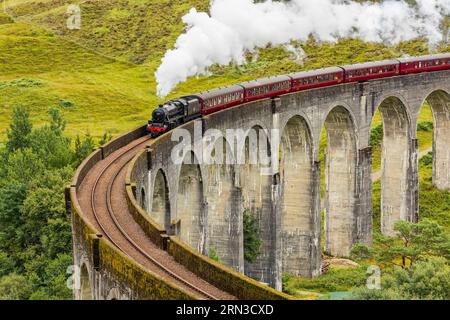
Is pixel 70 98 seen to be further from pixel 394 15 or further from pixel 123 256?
pixel 123 256

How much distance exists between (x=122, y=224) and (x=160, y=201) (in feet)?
33.6

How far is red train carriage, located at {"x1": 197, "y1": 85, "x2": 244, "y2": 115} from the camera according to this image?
4909 centimetres

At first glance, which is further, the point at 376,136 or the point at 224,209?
the point at 376,136

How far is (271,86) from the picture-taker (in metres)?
55.0

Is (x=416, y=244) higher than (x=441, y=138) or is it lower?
lower

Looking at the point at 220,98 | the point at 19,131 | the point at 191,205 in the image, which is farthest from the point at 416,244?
the point at 19,131

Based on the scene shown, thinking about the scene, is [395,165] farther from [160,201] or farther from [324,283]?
[160,201]

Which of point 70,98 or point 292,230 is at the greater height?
point 70,98

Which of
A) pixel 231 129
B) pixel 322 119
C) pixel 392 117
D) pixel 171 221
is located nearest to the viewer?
pixel 171 221

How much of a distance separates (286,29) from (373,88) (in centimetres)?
3382

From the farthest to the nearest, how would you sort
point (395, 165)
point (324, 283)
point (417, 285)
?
point (395, 165) → point (324, 283) → point (417, 285)

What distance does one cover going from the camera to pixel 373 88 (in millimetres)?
61750
